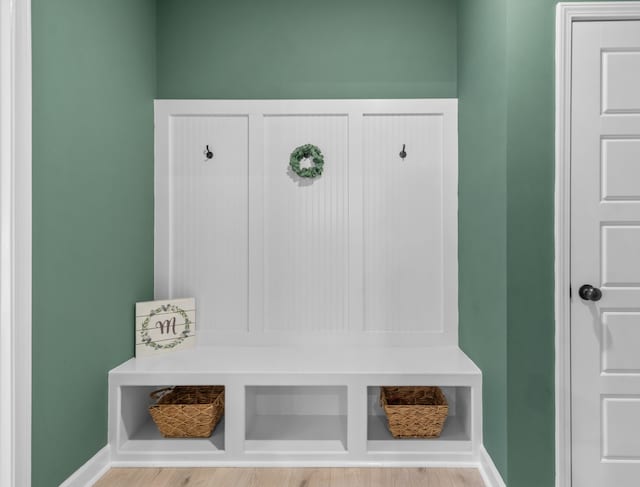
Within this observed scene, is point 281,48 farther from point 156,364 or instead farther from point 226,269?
point 156,364

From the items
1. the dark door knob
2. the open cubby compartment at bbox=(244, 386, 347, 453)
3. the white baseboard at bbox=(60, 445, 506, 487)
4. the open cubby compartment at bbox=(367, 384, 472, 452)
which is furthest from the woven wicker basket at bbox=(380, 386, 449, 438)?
the dark door knob

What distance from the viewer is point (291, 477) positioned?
2.10 m

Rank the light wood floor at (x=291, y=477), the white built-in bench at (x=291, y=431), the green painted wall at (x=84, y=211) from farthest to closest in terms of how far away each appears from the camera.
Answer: the white built-in bench at (x=291, y=431), the light wood floor at (x=291, y=477), the green painted wall at (x=84, y=211)

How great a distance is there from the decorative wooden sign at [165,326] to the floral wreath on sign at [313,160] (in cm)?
99

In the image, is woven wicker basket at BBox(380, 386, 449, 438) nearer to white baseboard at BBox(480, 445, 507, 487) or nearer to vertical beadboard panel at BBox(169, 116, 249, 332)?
white baseboard at BBox(480, 445, 507, 487)

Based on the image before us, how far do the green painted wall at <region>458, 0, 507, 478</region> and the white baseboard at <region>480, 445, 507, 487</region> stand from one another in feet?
0.13

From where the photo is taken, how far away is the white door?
73.5 inches

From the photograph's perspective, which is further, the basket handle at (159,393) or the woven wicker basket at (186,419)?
the basket handle at (159,393)
